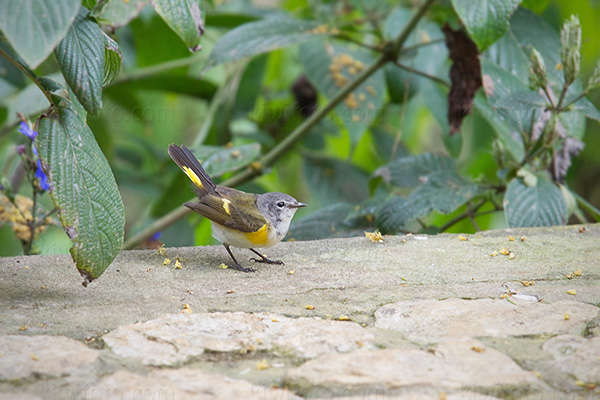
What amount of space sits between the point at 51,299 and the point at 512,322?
163 cm

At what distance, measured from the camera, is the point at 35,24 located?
1.70 m

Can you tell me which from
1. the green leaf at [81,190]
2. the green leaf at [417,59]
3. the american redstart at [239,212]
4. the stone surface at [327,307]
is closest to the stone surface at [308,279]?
the stone surface at [327,307]

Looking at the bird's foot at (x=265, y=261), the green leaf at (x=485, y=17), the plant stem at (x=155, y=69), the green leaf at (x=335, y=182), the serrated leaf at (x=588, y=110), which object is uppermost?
the green leaf at (x=485, y=17)

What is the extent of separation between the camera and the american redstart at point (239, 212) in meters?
2.89

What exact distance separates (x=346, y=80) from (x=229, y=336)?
9.83 feet

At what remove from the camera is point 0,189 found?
2994 millimetres

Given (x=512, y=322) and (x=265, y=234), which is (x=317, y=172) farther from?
(x=512, y=322)

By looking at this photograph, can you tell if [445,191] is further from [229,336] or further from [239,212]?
[229,336]

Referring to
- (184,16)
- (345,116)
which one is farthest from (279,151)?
(184,16)

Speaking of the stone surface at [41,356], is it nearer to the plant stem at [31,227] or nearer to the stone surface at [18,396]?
the stone surface at [18,396]

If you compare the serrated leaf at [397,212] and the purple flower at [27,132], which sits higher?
the purple flower at [27,132]

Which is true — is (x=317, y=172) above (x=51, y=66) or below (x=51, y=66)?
below

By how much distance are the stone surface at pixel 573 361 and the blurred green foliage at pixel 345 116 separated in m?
1.43

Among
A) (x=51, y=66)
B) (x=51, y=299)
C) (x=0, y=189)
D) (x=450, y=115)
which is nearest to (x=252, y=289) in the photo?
(x=51, y=299)
